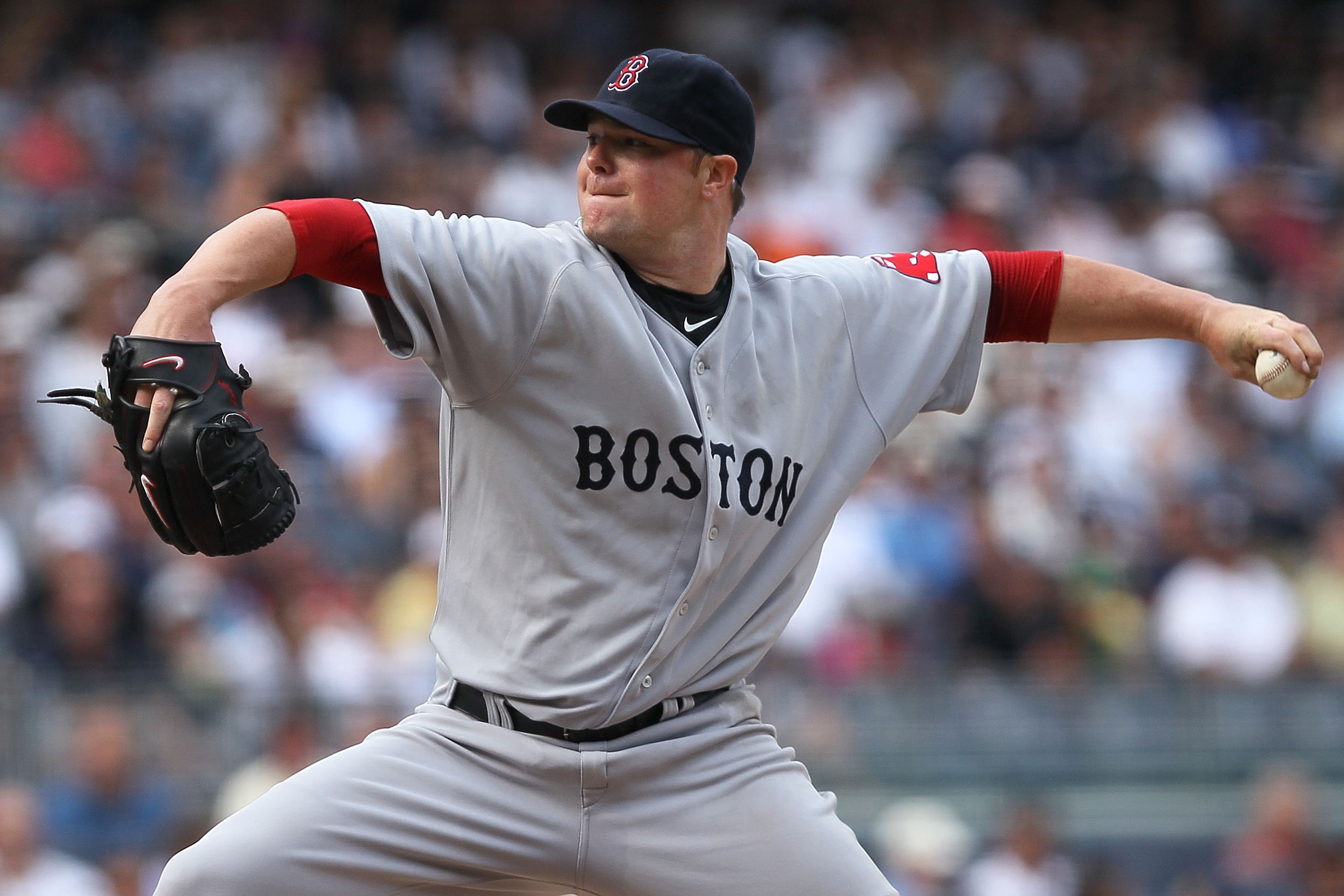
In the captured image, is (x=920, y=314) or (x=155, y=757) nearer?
(x=920, y=314)

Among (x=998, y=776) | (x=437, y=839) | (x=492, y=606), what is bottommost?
(x=998, y=776)

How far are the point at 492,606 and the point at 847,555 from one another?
4.62m

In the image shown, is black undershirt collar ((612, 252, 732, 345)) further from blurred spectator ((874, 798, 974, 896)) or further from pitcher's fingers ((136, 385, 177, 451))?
blurred spectator ((874, 798, 974, 896))

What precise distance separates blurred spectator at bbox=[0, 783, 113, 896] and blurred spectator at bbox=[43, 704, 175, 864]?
9 cm

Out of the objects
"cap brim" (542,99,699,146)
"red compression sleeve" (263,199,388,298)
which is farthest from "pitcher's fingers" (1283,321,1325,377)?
"red compression sleeve" (263,199,388,298)

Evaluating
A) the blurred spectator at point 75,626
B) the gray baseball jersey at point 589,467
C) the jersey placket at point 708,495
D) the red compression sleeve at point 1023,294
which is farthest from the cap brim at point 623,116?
the blurred spectator at point 75,626

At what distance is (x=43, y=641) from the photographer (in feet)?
20.7

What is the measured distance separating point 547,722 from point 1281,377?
136 centimetres

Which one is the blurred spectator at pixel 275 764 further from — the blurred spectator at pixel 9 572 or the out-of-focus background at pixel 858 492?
the blurred spectator at pixel 9 572

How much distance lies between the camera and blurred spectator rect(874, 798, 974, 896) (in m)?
6.41

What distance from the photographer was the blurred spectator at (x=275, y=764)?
20.0 ft

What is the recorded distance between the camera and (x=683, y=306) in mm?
3049

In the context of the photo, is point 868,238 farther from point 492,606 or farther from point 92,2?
point 492,606

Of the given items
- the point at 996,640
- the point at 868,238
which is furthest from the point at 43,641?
the point at 868,238
